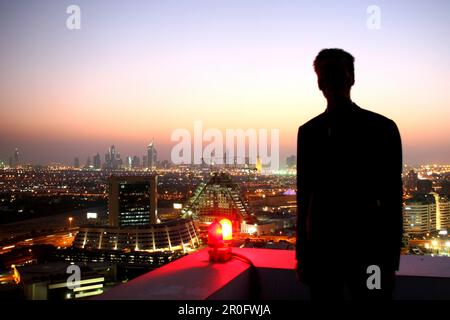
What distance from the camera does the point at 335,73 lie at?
0.82 m

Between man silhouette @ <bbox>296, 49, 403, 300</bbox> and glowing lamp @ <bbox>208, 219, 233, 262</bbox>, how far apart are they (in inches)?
34.8

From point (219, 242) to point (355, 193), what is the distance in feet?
3.34

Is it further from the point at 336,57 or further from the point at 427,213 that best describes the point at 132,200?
the point at 336,57

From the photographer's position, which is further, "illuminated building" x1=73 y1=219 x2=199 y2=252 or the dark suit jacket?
"illuminated building" x1=73 y1=219 x2=199 y2=252

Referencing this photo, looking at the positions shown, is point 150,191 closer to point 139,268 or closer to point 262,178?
point 139,268

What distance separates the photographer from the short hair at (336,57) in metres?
0.82

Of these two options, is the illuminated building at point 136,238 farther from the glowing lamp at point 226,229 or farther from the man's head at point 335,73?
the man's head at point 335,73

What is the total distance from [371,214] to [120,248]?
17.7m

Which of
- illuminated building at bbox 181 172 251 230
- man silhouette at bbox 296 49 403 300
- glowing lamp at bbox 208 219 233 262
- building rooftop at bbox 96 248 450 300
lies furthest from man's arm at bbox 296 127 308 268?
illuminated building at bbox 181 172 251 230

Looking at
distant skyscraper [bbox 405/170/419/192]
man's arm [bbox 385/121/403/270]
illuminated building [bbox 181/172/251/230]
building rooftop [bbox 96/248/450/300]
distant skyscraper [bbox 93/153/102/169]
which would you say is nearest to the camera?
man's arm [bbox 385/121/403/270]

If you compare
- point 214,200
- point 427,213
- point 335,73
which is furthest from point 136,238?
point 335,73

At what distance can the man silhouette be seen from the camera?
31.2 inches

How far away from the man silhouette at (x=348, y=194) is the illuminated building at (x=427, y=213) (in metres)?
22.7

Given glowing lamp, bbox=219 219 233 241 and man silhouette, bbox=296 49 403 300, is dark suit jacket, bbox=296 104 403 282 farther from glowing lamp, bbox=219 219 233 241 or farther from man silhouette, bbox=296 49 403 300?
glowing lamp, bbox=219 219 233 241
